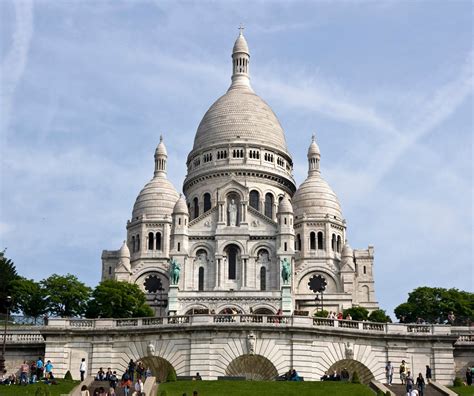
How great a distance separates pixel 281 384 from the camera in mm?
44656

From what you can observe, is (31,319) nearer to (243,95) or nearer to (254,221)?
(254,221)

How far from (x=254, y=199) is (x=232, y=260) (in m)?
12.9

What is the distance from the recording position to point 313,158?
127625mm

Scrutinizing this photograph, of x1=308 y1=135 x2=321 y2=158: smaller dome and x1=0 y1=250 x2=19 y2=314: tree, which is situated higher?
x1=308 y1=135 x2=321 y2=158: smaller dome

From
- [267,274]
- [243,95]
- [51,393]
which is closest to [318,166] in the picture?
[243,95]

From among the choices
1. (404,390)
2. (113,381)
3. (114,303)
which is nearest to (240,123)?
(114,303)

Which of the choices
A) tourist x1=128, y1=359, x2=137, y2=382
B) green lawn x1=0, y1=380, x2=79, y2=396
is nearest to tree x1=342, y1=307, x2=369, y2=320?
tourist x1=128, y1=359, x2=137, y2=382

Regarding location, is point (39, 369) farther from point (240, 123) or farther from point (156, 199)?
point (240, 123)

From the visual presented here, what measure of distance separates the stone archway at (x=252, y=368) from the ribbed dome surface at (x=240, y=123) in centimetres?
7576

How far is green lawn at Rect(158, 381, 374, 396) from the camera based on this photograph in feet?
140

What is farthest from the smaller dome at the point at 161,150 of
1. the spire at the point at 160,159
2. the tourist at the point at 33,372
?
the tourist at the point at 33,372

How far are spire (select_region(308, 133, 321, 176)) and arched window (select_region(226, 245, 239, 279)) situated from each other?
19399 mm

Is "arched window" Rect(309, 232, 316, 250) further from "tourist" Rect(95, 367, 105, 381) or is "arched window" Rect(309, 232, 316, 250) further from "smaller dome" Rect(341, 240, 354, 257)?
"tourist" Rect(95, 367, 105, 381)

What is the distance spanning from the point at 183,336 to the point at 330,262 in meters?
64.2
